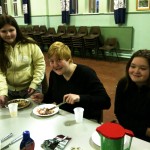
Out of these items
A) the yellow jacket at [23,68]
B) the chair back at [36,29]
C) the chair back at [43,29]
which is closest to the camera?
the yellow jacket at [23,68]

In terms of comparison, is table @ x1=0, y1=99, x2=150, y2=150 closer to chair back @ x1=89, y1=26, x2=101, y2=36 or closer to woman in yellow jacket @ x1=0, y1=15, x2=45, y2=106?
woman in yellow jacket @ x1=0, y1=15, x2=45, y2=106

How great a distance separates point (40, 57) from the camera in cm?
221

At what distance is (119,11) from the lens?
19.9 feet

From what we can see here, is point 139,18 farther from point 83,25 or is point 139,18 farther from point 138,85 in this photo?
point 138,85

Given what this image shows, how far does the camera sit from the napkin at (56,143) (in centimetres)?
117

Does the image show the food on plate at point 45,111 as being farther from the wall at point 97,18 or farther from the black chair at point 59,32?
the black chair at point 59,32

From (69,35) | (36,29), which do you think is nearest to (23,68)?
(69,35)

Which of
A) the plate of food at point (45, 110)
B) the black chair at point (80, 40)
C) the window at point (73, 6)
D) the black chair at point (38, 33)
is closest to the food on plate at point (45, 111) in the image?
the plate of food at point (45, 110)

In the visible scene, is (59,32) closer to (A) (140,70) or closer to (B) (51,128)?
(A) (140,70)

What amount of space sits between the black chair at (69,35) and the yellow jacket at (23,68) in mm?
4872

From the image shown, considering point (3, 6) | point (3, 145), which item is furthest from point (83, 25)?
point (3, 145)

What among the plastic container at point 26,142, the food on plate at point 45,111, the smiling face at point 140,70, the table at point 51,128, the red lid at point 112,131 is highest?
the smiling face at point 140,70

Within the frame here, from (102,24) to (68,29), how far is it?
1227 millimetres

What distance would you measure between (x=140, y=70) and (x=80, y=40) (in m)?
5.22
